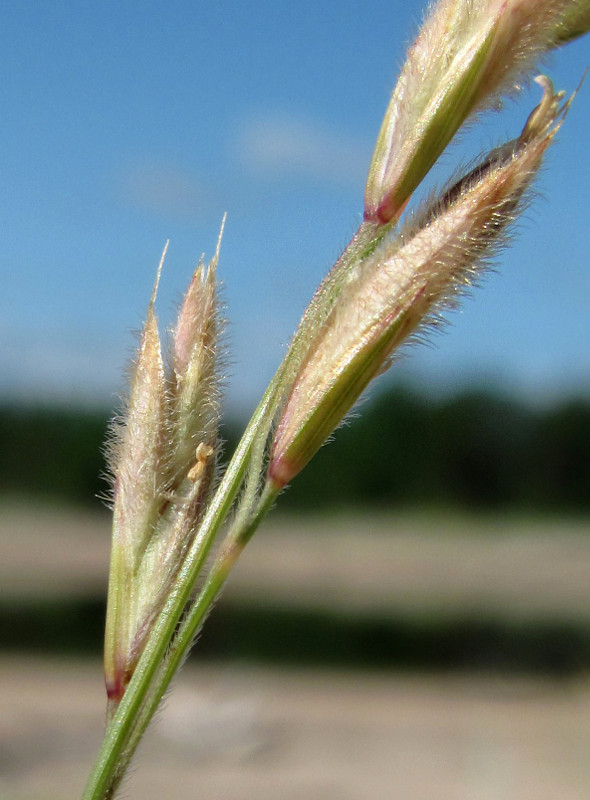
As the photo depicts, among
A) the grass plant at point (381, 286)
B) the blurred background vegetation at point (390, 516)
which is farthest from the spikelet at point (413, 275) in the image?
the blurred background vegetation at point (390, 516)

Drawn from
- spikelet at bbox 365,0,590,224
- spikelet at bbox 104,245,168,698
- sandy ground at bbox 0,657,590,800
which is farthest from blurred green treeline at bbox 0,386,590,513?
spikelet at bbox 365,0,590,224

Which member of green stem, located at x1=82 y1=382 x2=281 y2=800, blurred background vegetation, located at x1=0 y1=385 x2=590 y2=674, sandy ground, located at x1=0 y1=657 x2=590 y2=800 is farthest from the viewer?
sandy ground, located at x1=0 y1=657 x2=590 y2=800

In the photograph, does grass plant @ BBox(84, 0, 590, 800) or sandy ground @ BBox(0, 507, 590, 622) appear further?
sandy ground @ BBox(0, 507, 590, 622)

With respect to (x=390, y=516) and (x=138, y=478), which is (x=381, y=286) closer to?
(x=138, y=478)

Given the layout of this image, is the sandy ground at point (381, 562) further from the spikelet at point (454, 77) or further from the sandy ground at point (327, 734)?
the spikelet at point (454, 77)

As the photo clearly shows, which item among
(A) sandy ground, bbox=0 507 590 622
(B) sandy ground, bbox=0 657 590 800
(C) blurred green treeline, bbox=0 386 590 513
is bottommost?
(B) sandy ground, bbox=0 657 590 800

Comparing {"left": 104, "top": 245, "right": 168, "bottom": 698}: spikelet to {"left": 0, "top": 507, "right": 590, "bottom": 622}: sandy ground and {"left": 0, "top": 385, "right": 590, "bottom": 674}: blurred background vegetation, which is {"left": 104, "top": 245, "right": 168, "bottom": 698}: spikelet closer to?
{"left": 0, "top": 385, "right": 590, "bottom": 674}: blurred background vegetation
